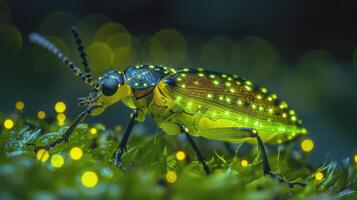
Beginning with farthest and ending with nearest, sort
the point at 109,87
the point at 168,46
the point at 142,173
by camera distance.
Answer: the point at 168,46 → the point at 109,87 → the point at 142,173

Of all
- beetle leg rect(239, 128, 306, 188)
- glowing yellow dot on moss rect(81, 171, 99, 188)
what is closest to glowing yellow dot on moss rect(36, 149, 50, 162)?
glowing yellow dot on moss rect(81, 171, 99, 188)

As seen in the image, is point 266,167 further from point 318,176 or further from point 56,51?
point 56,51

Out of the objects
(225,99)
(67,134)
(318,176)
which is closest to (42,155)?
(67,134)

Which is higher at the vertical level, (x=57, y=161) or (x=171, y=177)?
(x=57, y=161)

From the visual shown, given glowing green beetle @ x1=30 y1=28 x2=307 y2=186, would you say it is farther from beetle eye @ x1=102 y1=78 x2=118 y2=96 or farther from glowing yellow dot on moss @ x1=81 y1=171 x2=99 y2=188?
glowing yellow dot on moss @ x1=81 y1=171 x2=99 y2=188

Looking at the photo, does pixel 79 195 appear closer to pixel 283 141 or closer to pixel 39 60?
pixel 283 141

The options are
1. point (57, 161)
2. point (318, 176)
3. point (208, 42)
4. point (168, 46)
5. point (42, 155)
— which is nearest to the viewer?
point (57, 161)

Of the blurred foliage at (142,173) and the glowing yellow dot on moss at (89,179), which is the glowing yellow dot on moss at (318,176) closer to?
the blurred foliage at (142,173)
